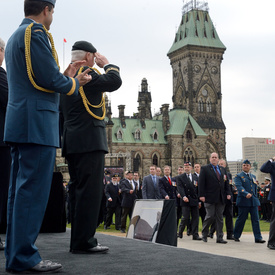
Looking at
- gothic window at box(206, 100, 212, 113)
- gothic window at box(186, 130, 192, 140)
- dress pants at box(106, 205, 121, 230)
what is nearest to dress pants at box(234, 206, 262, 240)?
dress pants at box(106, 205, 121, 230)

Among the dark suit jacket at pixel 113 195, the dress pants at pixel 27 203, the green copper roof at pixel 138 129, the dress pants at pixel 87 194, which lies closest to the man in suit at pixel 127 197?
the dark suit jacket at pixel 113 195

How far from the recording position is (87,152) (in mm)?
4824

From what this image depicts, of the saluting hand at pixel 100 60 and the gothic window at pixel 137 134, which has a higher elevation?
the gothic window at pixel 137 134

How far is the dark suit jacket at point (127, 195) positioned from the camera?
58.9ft

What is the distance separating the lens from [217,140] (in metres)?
83.9

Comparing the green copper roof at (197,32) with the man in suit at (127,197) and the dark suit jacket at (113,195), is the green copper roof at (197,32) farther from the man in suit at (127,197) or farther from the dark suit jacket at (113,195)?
the man in suit at (127,197)

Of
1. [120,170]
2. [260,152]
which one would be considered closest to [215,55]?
[120,170]

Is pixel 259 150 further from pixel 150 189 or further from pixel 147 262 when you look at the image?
pixel 147 262

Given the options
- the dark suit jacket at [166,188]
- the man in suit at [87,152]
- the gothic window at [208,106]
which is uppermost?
the gothic window at [208,106]

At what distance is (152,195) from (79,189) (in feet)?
39.0

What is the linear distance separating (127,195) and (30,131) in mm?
14545

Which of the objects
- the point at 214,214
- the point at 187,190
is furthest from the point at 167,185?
the point at 214,214

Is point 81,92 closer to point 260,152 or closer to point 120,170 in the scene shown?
point 120,170

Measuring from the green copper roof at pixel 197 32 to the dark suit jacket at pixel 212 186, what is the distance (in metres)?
75.6
